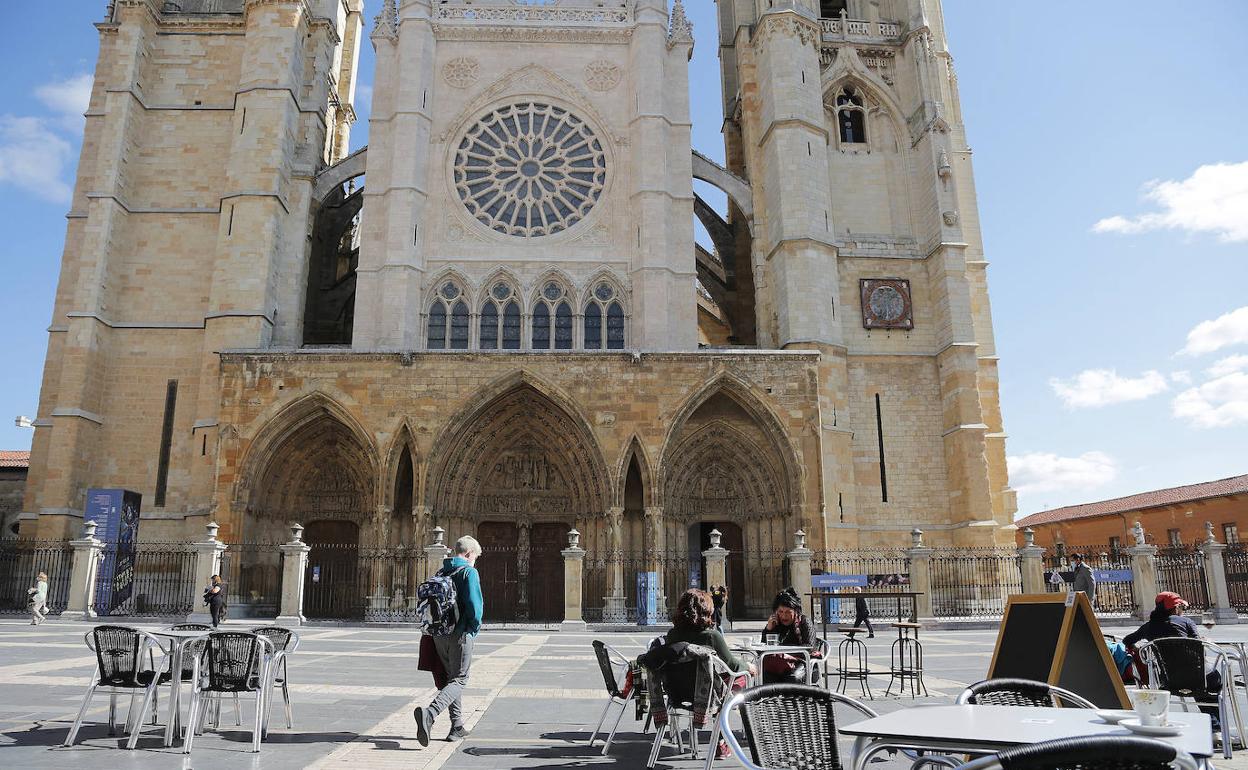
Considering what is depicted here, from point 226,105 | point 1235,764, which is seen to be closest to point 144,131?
point 226,105

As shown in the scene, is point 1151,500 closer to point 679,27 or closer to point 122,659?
point 679,27

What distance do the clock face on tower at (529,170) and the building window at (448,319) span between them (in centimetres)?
214

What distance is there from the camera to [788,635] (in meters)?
6.14

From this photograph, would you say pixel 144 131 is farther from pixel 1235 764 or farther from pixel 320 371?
pixel 1235 764

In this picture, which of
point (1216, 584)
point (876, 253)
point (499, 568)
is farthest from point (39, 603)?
point (1216, 584)

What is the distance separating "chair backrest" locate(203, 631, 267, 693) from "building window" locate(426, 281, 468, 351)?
15928 millimetres

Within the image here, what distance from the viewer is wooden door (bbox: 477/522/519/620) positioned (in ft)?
63.5

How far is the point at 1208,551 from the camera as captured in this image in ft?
55.3

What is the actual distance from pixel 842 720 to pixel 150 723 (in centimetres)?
445

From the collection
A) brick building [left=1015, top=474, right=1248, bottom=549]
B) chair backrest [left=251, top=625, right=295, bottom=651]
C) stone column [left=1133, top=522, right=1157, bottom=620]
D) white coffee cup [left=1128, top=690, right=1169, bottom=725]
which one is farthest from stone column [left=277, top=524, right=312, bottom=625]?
brick building [left=1015, top=474, right=1248, bottom=549]

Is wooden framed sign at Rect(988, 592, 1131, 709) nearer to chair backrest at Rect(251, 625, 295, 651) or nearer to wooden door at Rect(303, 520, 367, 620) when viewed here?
chair backrest at Rect(251, 625, 295, 651)

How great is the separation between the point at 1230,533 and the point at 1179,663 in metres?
27.5

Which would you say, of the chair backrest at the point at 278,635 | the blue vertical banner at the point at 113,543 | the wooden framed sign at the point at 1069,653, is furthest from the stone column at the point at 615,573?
the wooden framed sign at the point at 1069,653

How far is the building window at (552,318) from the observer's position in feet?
68.6
